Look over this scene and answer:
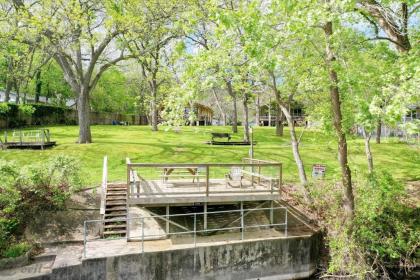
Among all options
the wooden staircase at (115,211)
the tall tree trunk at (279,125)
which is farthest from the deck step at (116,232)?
the tall tree trunk at (279,125)

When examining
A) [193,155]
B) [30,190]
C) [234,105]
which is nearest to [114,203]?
[30,190]

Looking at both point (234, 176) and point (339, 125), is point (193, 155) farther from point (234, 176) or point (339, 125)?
point (339, 125)

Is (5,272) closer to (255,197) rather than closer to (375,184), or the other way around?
(255,197)

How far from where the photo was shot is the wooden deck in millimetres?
11695

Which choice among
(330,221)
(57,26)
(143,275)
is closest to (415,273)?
(330,221)

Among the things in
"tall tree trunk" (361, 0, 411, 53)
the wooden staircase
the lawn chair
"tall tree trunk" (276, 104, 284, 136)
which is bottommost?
the wooden staircase

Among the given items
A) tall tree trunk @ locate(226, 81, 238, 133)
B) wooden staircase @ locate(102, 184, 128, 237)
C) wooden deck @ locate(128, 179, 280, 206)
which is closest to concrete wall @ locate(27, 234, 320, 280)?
wooden deck @ locate(128, 179, 280, 206)

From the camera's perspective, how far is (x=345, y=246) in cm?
1182

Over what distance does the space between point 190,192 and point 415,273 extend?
912cm

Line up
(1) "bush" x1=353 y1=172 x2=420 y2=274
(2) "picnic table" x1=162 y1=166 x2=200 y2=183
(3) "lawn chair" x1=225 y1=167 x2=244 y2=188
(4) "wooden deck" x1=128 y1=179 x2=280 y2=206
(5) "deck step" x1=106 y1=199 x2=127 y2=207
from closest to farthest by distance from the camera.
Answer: (4) "wooden deck" x1=128 y1=179 x2=280 y2=206 < (1) "bush" x1=353 y1=172 x2=420 y2=274 < (2) "picnic table" x1=162 y1=166 x2=200 y2=183 < (5) "deck step" x1=106 y1=199 x2=127 y2=207 < (3) "lawn chair" x1=225 y1=167 x2=244 y2=188

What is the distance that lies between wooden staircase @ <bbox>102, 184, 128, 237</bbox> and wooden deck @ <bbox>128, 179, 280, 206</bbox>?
121 cm

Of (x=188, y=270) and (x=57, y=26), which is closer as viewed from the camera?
(x=188, y=270)

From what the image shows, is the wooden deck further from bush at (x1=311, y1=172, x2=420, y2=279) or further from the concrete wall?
bush at (x1=311, y1=172, x2=420, y2=279)

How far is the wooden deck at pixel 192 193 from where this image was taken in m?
11.7
